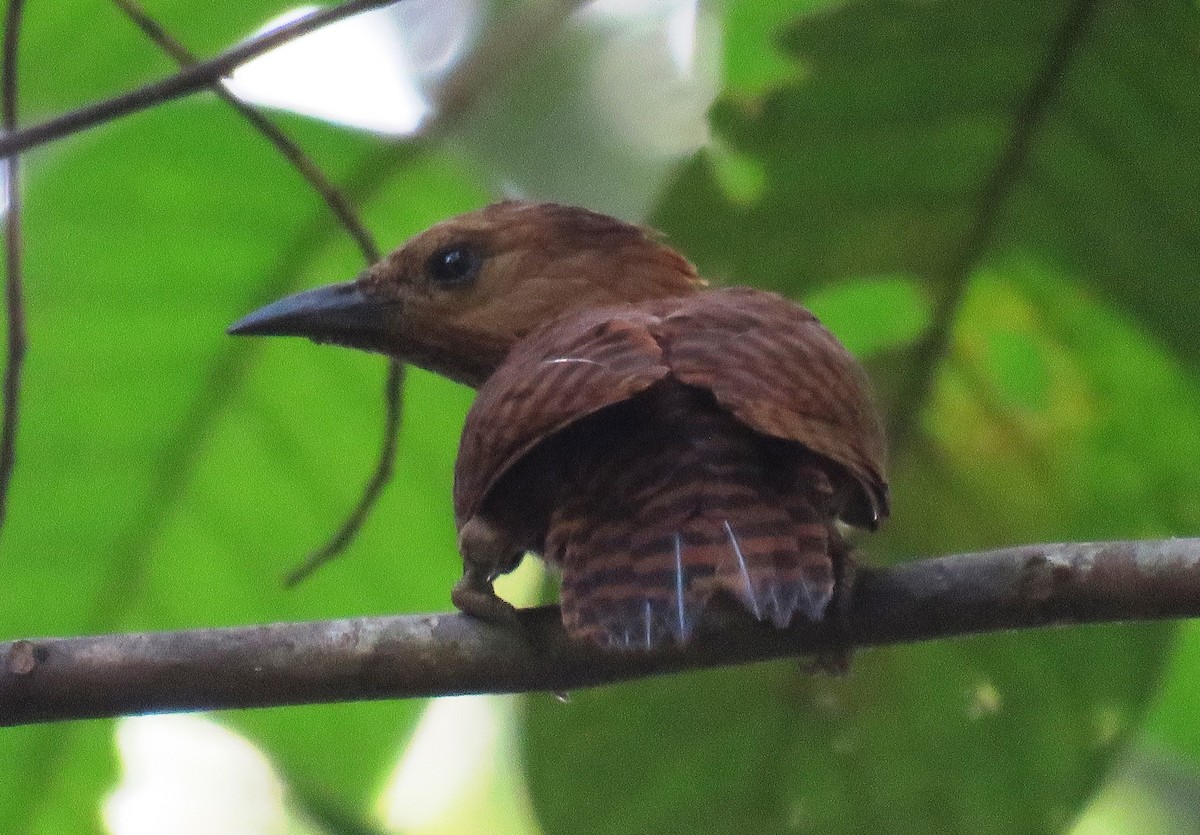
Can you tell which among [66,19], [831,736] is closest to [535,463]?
[831,736]

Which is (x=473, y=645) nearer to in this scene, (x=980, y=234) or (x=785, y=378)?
(x=785, y=378)

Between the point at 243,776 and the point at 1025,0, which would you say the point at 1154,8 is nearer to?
the point at 1025,0

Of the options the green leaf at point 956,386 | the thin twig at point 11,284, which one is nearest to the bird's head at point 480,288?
the green leaf at point 956,386

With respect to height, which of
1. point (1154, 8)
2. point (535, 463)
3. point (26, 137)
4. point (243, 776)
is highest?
point (1154, 8)

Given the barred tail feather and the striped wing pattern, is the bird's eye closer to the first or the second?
the striped wing pattern

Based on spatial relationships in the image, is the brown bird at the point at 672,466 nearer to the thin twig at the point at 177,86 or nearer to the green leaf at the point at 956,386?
the thin twig at the point at 177,86

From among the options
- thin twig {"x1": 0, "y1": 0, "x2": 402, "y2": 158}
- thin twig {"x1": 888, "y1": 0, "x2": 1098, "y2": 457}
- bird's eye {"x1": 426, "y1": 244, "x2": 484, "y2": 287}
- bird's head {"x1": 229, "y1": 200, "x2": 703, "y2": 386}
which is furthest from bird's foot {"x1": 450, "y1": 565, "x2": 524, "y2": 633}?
thin twig {"x1": 888, "y1": 0, "x2": 1098, "y2": 457}
